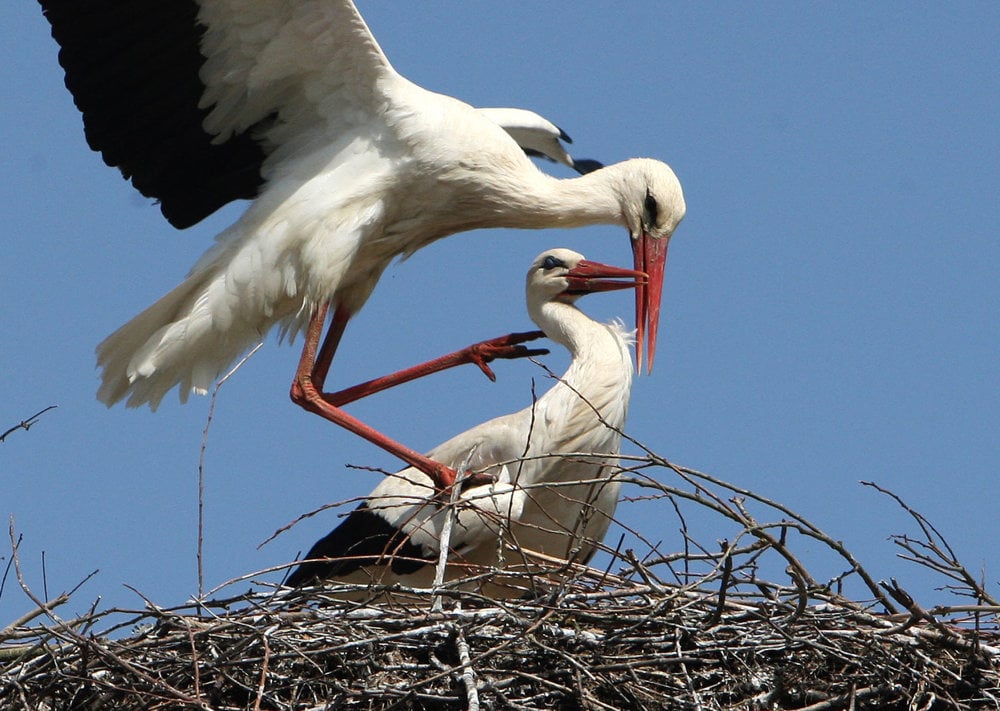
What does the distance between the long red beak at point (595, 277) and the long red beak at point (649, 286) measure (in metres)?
→ 0.08

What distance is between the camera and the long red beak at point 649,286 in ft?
21.6

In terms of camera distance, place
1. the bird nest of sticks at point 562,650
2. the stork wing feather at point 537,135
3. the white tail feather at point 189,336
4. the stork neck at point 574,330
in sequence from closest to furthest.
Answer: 1. the bird nest of sticks at point 562,650
2. the stork neck at point 574,330
3. the white tail feather at point 189,336
4. the stork wing feather at point 537,135

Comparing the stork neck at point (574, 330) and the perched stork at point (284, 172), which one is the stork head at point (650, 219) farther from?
the stork neck at point (574, 330)

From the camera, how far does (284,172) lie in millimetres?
6578

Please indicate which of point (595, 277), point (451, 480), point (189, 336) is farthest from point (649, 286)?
point (189, 336)

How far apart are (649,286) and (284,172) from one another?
1.37 m

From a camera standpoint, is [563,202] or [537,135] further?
[537,135]

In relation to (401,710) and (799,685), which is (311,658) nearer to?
(401,710)

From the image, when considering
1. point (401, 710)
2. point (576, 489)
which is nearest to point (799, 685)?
point (401, 710)

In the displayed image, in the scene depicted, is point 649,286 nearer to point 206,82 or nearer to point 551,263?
point 551,263

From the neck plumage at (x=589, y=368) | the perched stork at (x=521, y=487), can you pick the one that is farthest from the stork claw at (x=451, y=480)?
the neck plumage at (x=589, y=368)

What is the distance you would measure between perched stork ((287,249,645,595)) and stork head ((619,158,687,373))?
0.81 feet

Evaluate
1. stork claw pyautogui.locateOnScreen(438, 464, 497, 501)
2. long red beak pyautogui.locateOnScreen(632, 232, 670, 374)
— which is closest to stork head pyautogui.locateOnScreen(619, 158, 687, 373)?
long red beak pyautogui.locateOnScreen(632, 232, 670, 374)

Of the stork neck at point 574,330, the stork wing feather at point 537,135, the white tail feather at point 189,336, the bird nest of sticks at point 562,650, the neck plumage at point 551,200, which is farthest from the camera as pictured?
the stork wing feather at point 537,135
